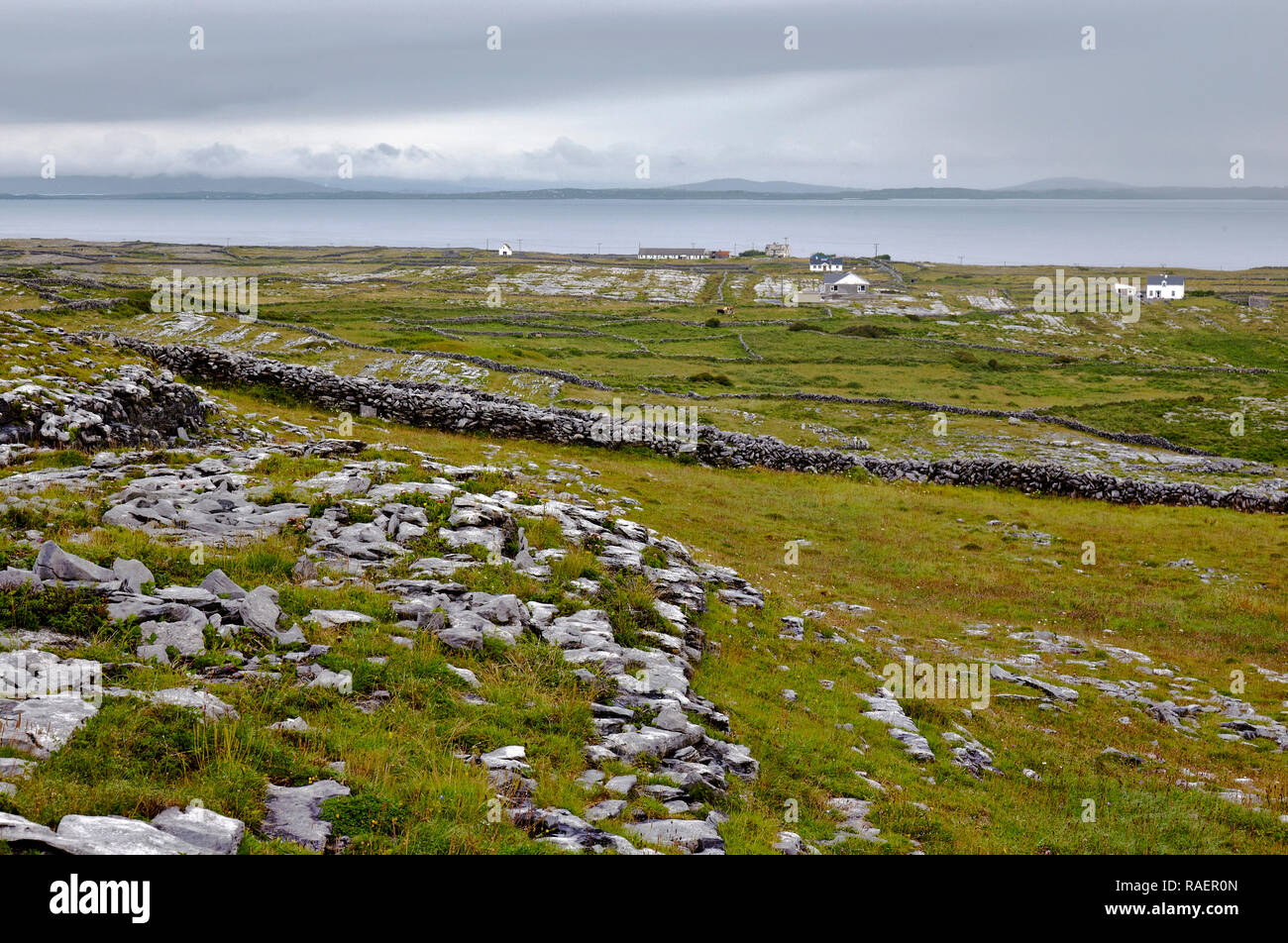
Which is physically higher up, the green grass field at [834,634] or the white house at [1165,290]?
the white house at [1165,290]

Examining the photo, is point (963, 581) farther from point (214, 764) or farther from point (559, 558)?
point (214, 764)

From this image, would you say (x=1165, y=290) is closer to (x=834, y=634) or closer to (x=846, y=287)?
(x=846, y=287)

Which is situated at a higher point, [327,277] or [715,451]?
[327,277]

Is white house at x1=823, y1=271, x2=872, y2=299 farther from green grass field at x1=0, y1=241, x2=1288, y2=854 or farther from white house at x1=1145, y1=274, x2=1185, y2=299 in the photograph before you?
green grass field at x1=0, y1=241, x2=1288, y2=854

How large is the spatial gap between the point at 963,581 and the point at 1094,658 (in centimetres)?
540

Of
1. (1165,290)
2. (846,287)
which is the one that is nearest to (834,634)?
(846,287)

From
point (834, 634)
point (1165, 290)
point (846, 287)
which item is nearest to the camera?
point (834, 634)

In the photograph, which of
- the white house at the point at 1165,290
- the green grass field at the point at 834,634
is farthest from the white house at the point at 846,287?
the green grass field at the point at 834,634


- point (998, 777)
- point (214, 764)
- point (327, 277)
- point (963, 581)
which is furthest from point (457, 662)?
point (327, 277)

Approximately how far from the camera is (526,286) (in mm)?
148125

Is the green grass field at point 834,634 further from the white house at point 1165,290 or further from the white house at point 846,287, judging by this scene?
the white house at point 1165,290

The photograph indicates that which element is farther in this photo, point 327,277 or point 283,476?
point 327,277
